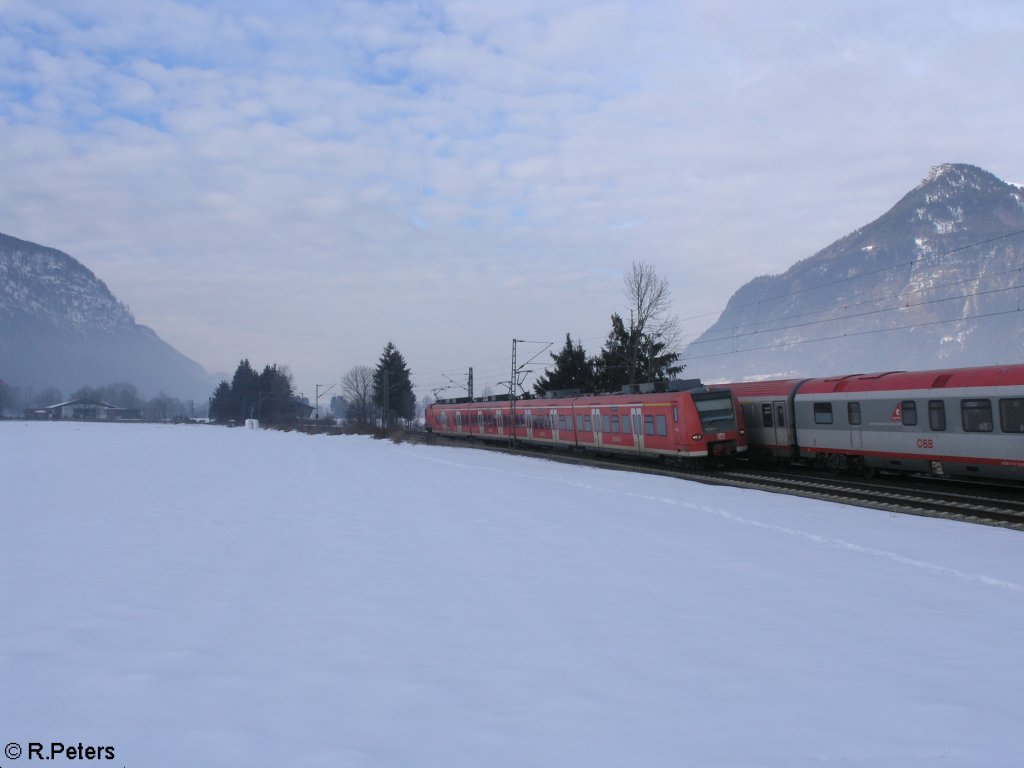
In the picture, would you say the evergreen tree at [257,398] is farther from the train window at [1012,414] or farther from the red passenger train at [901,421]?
the train window at [1012,414]

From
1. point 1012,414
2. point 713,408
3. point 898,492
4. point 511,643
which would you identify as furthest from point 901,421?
point 511,643

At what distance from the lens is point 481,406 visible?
51.8 m

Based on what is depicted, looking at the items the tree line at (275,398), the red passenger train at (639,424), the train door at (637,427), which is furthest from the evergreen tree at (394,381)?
the train door at (637,427)

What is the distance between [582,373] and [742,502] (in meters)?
42.4

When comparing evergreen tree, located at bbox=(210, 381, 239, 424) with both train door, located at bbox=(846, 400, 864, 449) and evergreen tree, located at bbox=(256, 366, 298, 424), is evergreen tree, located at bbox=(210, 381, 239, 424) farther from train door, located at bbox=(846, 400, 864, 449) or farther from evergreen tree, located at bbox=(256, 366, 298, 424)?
train door, located at bbox=(846, 400, 864, 449)

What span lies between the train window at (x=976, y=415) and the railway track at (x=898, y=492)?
5.78 ft

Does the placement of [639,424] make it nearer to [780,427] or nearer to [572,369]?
[780,427]

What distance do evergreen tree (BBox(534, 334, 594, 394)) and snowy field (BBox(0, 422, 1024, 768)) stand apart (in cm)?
4622

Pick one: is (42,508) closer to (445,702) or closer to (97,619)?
(97,619)

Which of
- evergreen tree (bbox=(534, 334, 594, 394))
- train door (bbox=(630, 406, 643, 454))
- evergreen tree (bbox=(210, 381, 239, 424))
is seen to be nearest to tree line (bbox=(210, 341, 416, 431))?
evergreen tree (bbox=(210, 381, 239, 424))

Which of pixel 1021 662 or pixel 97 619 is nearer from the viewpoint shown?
pixel 1021 662

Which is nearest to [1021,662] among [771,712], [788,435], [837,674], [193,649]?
[837,674]

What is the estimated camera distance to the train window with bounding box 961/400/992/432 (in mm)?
19188

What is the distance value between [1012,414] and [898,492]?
3.34 m
